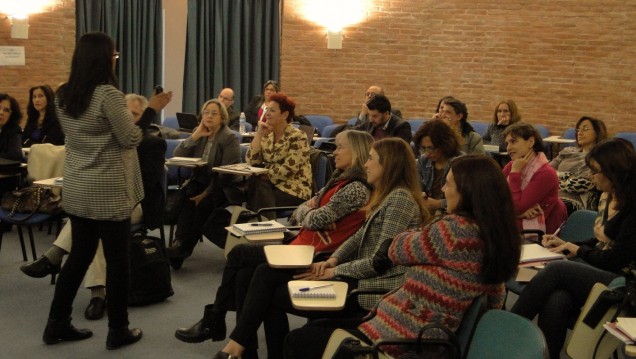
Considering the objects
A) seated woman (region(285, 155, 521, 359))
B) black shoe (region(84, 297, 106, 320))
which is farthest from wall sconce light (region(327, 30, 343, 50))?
seated woman (region(285, 155, 521, 359))

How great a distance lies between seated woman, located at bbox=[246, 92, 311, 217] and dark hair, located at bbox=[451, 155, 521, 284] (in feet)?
10.5

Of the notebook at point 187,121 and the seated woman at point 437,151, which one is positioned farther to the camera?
the notebook at point 187,121

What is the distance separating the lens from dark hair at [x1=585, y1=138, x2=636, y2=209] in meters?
3.81

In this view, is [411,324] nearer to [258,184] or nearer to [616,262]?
[616,262]

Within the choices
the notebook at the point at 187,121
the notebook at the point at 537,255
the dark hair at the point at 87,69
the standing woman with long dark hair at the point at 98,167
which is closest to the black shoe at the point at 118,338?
the standing woman with long dark hair at the point at 98,167

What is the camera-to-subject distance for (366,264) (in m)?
3.54

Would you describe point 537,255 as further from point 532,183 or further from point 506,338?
point 506,338

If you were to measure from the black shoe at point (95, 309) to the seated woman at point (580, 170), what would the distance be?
11.1 ft

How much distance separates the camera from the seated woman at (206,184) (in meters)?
6.06

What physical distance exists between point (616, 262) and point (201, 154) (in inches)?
144

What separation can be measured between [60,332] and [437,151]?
2.57 meters

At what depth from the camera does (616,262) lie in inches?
148

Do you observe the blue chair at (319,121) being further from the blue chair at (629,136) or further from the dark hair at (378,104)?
the blue chair at (629,136)

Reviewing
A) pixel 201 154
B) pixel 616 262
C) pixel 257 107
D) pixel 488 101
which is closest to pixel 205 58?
pixel 257 107
